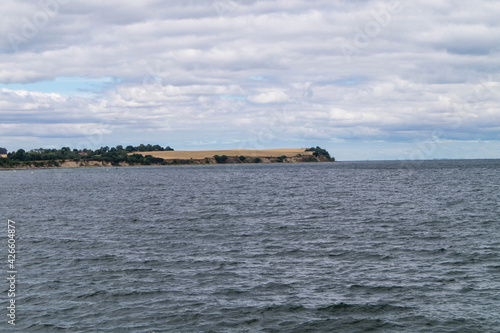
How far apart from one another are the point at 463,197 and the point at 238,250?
169ft

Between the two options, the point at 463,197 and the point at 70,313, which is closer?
the point at 70,313

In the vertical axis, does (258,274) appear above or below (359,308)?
above

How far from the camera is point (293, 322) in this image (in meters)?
19.8

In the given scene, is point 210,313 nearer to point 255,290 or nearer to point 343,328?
point 255,290

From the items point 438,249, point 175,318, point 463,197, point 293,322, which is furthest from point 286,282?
point 463,197

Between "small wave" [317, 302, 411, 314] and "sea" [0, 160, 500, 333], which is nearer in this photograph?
"sea" [0, 160, 500, 333]

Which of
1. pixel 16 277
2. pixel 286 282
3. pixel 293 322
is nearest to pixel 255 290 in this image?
pixel 286 282

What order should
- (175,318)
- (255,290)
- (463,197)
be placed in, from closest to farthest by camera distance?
1. (175,318)
2. (255,290)
3. (463,197)

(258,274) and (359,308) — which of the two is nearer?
(359,308)

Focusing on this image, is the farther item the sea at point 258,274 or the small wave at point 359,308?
the small wave at point 359,308

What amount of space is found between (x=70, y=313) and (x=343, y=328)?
1228 cm

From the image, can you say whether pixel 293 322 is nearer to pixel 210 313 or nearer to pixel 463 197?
pixel 210 313

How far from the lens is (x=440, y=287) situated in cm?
2392

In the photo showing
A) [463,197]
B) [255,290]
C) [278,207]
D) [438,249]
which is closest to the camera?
[255,290]
